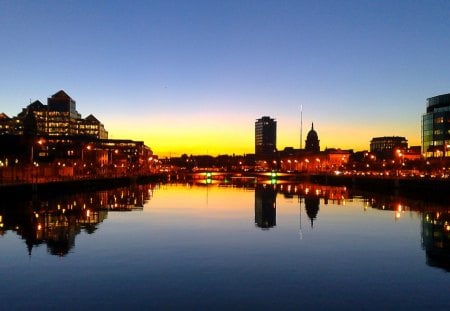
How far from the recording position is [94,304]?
73.8 ft

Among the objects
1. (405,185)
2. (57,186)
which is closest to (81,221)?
(57,186)

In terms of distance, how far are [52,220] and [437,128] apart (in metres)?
135

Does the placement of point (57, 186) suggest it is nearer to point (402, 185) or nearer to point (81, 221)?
point (81, 221)

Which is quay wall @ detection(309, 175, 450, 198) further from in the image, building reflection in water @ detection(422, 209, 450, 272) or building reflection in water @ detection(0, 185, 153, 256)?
building reflection in water @ detection(0, 185, 153, 256)

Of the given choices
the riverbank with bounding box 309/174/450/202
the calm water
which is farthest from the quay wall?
the calm water

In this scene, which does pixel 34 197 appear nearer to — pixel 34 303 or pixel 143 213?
pixel 143 213

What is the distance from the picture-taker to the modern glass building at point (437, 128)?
6033 inches

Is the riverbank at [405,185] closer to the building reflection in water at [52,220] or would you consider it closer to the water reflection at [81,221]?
the water reflection at [81,221]

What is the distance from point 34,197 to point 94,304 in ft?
206

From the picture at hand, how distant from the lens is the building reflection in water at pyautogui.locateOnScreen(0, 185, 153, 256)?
39906 millimetres

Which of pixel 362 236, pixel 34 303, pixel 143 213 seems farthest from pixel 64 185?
pixel 34 303

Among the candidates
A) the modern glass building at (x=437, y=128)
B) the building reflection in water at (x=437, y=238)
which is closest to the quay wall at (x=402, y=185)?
the modern glass building at (x=437, y=128)

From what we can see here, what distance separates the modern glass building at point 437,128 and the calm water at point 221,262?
344 feet

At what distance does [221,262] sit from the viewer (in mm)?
32312
